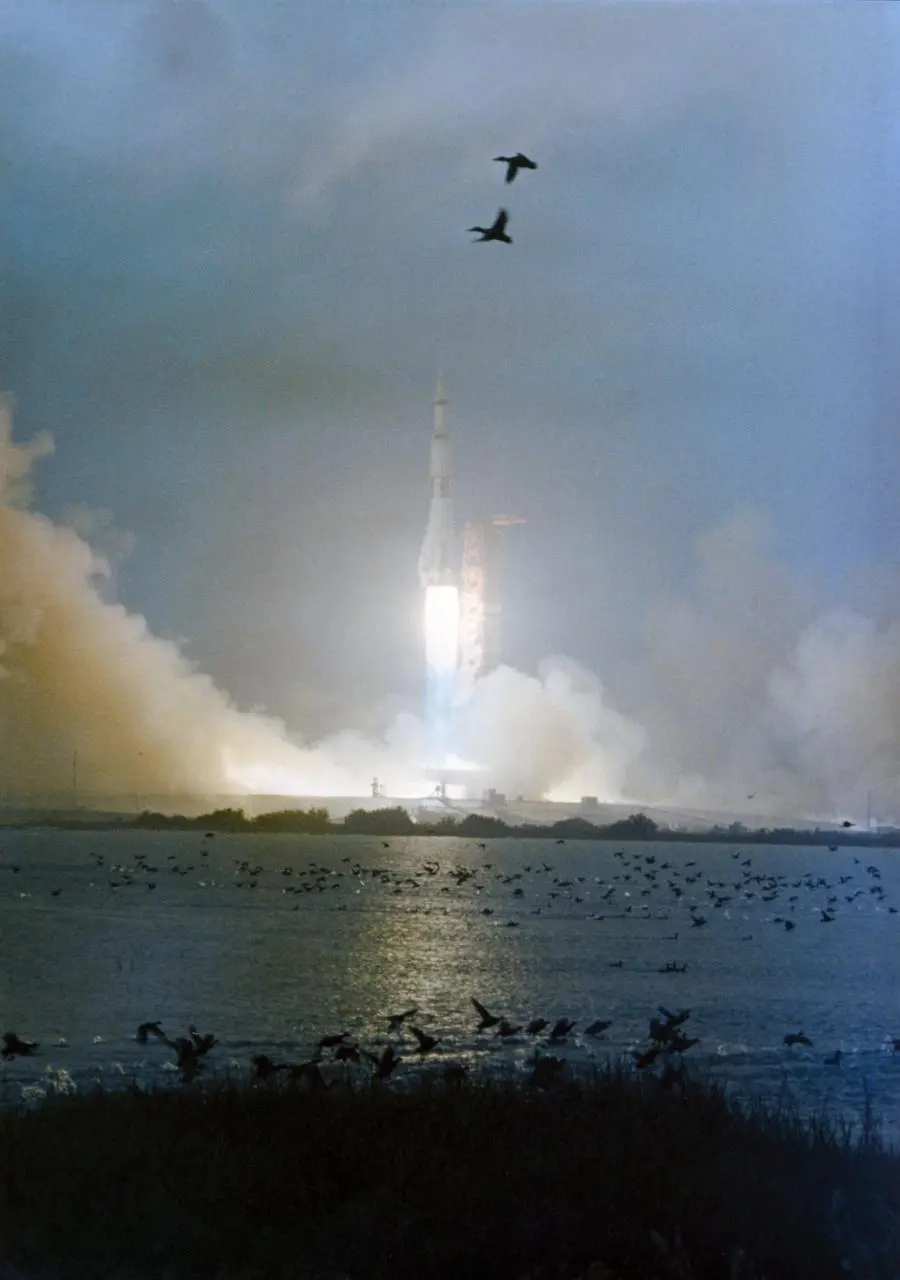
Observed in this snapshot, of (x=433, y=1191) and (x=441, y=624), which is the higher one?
(x=441, y=624)

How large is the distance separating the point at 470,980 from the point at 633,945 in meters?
5.47

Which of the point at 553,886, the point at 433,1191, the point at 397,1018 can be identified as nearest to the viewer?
the point at 433,1191

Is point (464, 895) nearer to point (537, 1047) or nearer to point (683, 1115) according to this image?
point (537, 1047)

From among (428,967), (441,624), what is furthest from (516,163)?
(428,967)

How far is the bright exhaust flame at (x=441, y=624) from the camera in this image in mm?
8906

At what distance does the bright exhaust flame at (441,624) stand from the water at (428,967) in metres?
2.60

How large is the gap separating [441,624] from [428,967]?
19.2 ft

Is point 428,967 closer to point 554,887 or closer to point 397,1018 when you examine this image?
point 397,1018

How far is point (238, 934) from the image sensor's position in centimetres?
1703

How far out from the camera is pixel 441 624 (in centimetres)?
935

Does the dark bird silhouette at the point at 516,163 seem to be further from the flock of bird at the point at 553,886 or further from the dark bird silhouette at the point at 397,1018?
the flock of bird at the point at 553,886

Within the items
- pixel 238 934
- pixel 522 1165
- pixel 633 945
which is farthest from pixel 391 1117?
pixel 633 945

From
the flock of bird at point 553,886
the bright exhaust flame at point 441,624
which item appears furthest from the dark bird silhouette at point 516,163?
the flock of bird at point 553,886

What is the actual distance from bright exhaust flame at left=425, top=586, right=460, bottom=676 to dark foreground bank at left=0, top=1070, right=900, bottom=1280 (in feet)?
10.6
